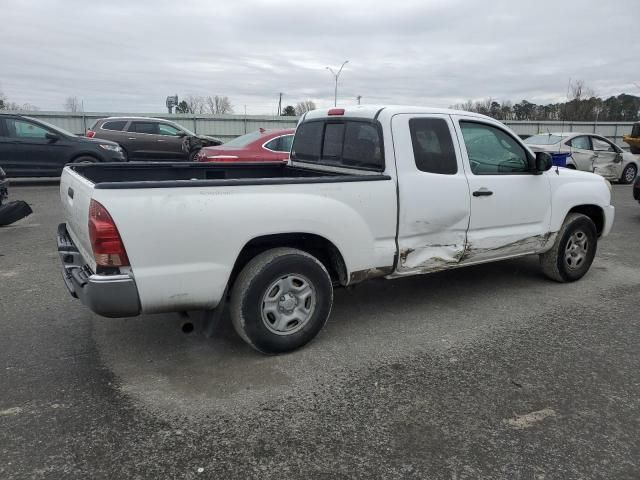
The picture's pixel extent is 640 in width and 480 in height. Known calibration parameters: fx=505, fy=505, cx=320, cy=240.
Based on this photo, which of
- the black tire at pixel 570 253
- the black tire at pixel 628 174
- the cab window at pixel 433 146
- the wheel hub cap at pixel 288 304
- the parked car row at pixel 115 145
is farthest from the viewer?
the black tire at pixel 628 174

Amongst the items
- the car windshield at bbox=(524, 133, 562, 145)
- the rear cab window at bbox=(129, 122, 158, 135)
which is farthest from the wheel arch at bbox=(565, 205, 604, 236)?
the rear cab window at bbox=(129, 122, 158, 135)

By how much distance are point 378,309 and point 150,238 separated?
242 cm

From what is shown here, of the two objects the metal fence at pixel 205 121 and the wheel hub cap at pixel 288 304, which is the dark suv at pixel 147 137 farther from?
the wheel hub cap at pixel 288 304

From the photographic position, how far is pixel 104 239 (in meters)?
2.96

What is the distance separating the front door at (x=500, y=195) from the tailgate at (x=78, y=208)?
3.08 metres

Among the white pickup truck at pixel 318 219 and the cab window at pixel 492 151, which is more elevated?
the cab window at pixel 492 151

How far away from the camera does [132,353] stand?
3.76 meters

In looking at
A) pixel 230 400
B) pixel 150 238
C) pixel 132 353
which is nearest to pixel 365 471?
pixel 230 400

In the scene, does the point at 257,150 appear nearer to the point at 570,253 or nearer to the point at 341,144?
the point at 341,144

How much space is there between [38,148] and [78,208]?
10.1 meters

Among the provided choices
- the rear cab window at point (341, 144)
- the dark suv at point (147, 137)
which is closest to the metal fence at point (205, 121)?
the dark suv at point (147, 137)

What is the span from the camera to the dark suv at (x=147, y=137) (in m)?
15.3

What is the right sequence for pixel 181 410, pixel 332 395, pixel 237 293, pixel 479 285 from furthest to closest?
pixel 479 285 → pixel 237 293 → pixel 332 395 → pixel 181 410

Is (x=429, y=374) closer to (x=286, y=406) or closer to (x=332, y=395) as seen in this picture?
(x=332, y=395)
